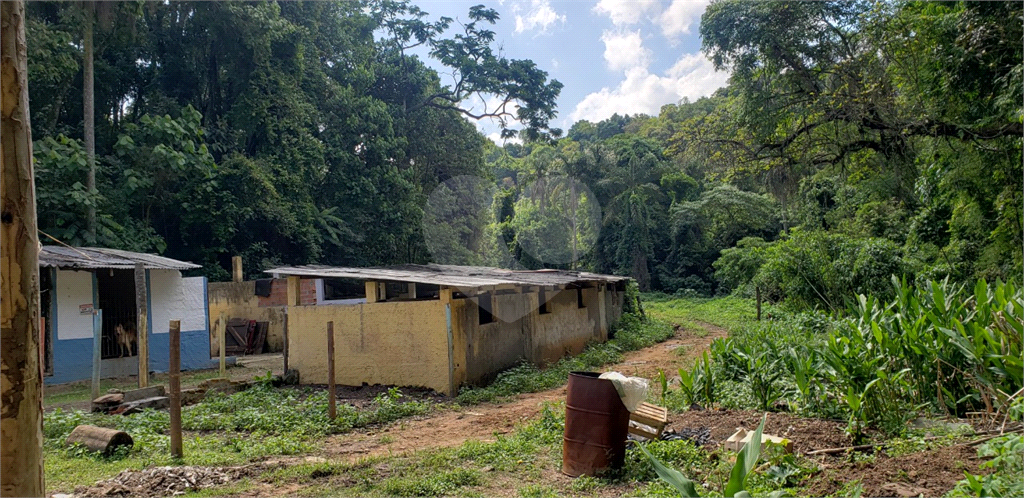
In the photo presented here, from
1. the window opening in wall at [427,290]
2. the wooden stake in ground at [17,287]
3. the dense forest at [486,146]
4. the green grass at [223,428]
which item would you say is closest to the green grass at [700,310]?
the dense forest at [486,146]

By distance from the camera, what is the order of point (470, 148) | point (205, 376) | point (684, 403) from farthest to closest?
point (470, 148)
point (205, 376)
point (684, 403)

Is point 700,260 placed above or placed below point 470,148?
below

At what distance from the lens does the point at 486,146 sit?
101ft

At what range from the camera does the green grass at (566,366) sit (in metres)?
10.5

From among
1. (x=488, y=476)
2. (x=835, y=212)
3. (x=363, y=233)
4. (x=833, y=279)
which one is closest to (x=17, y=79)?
(x=488, y=476)

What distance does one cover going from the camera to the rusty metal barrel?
18.0 ft

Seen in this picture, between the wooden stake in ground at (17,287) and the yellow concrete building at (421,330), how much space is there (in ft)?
23.0

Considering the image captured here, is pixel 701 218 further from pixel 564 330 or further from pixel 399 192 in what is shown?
pixel 564 330

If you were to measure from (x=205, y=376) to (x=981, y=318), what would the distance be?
1330cm

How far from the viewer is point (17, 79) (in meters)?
2.95

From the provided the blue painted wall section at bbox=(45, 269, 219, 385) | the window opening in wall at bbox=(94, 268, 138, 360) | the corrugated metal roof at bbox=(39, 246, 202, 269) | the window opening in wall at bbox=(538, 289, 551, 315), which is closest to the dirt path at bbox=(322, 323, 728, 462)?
the window opening in wall at bbox=(538, 289, 551, 315)

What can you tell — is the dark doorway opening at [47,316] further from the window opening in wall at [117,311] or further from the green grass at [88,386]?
the window opening in wall at [117,311]

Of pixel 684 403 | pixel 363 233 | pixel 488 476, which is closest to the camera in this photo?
pixel 488 476

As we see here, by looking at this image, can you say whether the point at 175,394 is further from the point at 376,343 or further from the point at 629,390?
the point at 376,343
